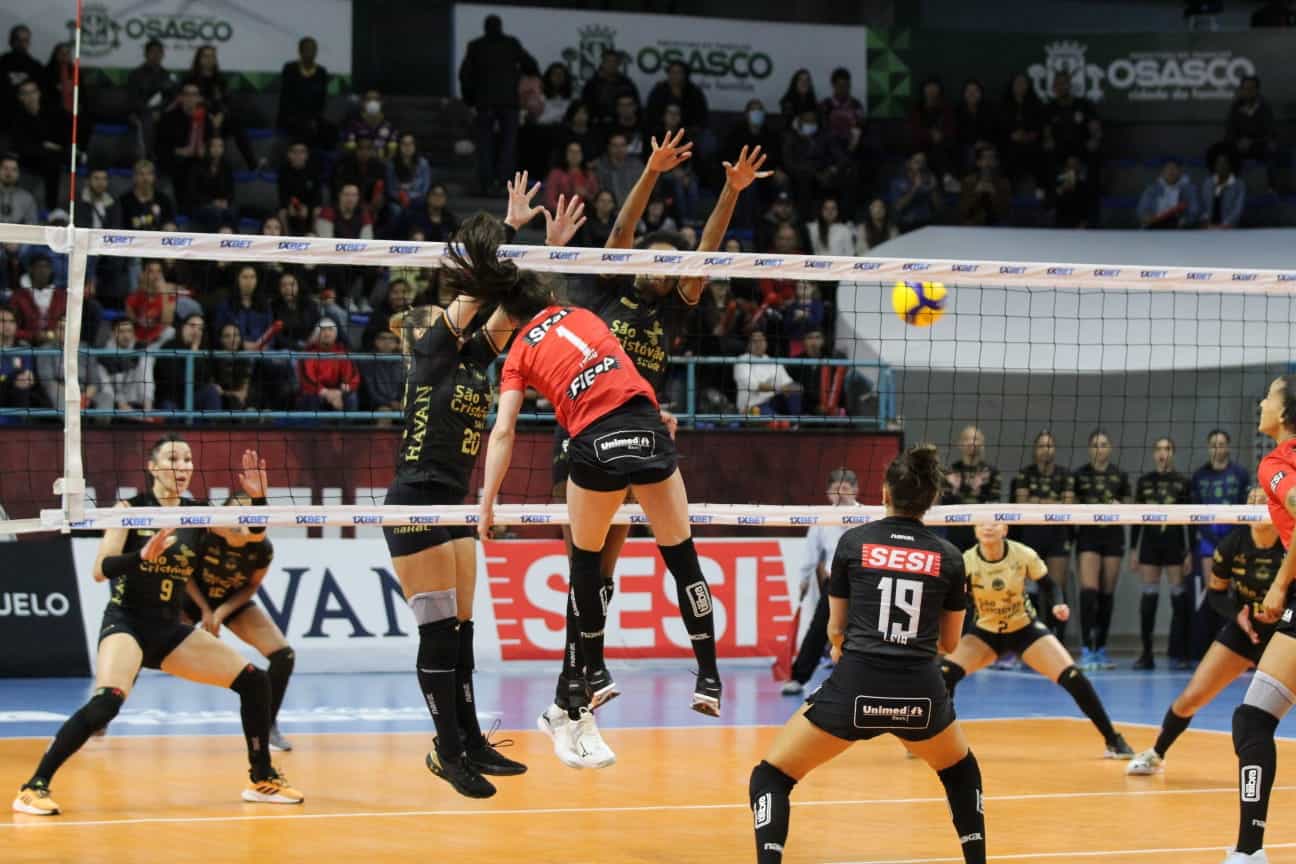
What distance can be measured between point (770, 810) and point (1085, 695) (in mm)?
4838

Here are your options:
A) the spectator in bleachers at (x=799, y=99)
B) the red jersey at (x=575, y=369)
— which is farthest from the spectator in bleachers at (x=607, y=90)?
the red jersey at (x=575, y=369)

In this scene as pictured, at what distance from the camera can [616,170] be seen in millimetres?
19594

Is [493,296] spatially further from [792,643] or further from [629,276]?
[792,643]

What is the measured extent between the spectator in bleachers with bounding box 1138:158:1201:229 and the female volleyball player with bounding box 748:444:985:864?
15.5 m

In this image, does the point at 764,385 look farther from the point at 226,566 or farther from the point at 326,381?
the point at 226,566

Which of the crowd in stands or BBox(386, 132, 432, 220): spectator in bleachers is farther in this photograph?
BBox(386, 132, 432, 220): spectator in bleachers

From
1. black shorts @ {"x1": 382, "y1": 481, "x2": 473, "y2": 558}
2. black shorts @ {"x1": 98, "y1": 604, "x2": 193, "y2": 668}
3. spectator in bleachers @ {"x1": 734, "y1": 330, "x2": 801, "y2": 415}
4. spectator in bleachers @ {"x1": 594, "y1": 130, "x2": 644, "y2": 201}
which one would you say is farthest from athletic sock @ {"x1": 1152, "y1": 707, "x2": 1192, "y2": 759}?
spectator in bleachers @ {"x1": 594, "y1": 130, "x2": 644, "y2": 201}

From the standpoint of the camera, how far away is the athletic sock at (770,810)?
6906 millimetres

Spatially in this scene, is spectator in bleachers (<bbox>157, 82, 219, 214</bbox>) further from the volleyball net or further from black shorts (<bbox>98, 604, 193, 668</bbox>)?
black shorts (<bbox>98, 604, 193, 668</bbox>)

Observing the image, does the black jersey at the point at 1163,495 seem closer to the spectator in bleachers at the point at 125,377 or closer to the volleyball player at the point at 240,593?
the volleyball player at the point at 240,593

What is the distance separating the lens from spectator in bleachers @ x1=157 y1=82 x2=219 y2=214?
60.1 ft

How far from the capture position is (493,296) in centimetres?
741

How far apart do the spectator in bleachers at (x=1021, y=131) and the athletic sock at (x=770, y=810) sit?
54.2 feet

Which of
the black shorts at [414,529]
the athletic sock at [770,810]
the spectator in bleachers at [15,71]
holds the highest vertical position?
the spectator in bleachers at [15,71]
